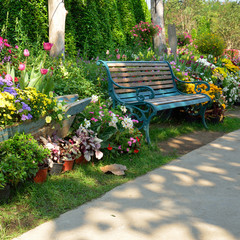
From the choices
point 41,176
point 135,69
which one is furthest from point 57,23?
point 41,176

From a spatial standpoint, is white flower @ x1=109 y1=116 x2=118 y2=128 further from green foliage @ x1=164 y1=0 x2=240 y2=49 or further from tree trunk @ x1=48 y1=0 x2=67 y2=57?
green foliage @ x1=164 y1=0 x2=240 y2=49

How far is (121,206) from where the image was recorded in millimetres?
2717

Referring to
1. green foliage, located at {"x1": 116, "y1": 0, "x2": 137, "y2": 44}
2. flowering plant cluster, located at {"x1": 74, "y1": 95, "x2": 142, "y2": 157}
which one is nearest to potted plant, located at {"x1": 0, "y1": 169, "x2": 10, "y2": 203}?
flowering plant cluster, located at {"x1": 74, "y1": 95, "x2": 142, "y2": 157}

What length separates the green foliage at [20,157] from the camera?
270 centimetres

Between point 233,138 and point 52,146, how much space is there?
3.16 meters

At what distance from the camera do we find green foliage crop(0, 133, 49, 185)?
2.70m

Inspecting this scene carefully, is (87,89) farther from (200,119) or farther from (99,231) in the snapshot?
(99,231)

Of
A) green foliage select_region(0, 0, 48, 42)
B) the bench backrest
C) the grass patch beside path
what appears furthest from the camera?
green foliage select_region(0, 0, 48, 42)

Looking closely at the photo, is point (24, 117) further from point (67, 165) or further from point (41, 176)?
point (67, 165)

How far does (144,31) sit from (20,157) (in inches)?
401

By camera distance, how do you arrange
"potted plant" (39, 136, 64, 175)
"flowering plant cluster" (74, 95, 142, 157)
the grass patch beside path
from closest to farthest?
the grass patch beside path → "potted plant" (39, 136, 64, 175) → "flowering plant cluster" (74, 95, 142, 157)

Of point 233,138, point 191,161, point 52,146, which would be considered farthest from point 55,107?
point 233,138

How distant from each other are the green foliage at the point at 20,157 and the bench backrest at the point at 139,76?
85.7 inches

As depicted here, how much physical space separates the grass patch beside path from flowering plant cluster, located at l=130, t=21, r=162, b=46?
8131mm
